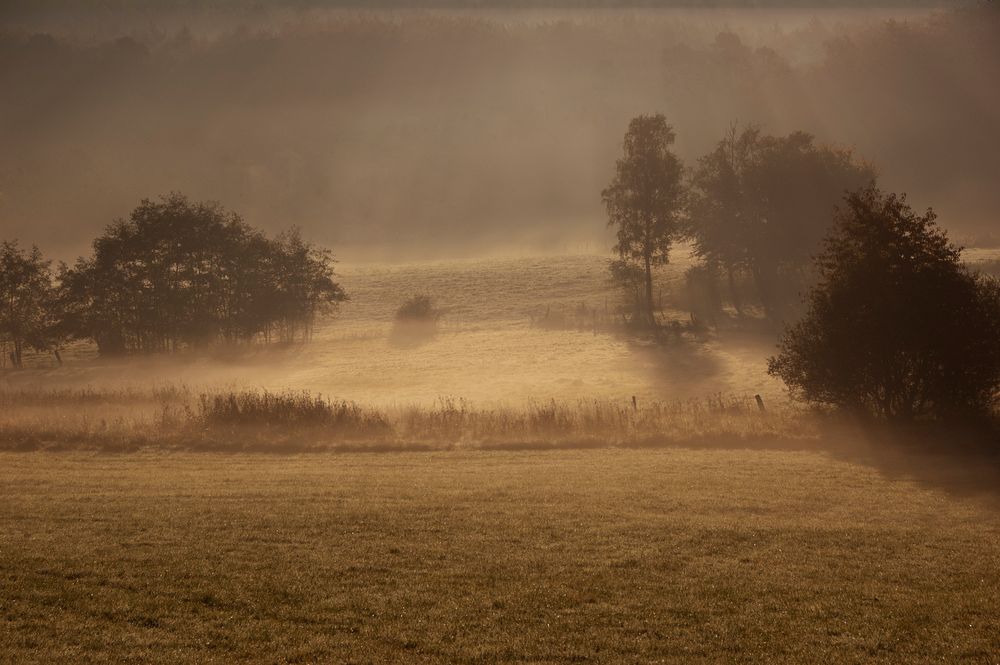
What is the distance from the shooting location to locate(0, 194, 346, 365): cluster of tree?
72688 mm

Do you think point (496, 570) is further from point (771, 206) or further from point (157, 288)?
point (157, 288)

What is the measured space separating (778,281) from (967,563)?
6827cm

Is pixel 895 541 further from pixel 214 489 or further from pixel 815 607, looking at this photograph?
pixel 214 489

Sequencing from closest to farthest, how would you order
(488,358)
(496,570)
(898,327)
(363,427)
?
(496,570)
(898,327)
(363,427)
(488,358)

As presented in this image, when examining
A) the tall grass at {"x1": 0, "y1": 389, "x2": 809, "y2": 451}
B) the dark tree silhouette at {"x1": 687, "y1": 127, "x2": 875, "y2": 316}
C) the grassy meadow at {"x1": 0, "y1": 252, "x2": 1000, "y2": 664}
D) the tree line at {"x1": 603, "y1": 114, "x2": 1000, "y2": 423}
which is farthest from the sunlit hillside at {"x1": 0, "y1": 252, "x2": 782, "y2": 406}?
the grassy meadow at {"x1": 0, "y1": 252, "x2": 1000, "y2": 664}

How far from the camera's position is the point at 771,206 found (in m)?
72.2

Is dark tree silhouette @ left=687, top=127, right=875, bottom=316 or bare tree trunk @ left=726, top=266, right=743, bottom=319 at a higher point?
dark tree silhouette @ left=687, top=127, right=875, bottom=316

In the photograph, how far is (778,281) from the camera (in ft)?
251

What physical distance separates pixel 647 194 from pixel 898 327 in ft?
162

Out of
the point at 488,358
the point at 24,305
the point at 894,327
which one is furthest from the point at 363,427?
the point at 24,305

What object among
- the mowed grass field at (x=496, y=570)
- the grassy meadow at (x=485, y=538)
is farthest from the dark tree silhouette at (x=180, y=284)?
the mowed grass field at (x=496, y=570)

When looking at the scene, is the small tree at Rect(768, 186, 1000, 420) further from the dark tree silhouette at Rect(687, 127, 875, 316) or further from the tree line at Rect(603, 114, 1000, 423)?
the dark tree silhouette at Rect(687, 127, 875, 316)

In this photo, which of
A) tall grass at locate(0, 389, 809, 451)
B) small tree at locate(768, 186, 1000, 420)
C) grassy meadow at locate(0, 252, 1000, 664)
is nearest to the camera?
grassy meadow at locate(0, 252, 1000, 664)

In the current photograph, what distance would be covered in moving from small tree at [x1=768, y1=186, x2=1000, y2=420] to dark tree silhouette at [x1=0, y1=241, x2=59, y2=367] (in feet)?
226
